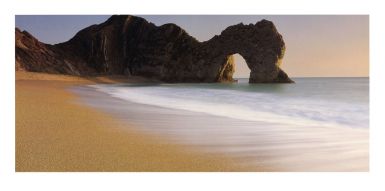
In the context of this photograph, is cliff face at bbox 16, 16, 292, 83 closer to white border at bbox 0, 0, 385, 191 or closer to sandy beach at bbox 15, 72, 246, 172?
white border at bbox 0, 0, 385, 191

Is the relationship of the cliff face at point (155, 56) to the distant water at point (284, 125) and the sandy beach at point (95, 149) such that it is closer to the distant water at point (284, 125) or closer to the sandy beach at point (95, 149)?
the distant water at point (284, 125)

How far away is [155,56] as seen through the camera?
18.6 m

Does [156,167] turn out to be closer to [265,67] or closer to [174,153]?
[174,153]

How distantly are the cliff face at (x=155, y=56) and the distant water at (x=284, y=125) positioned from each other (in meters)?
3.96

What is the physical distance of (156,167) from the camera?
3.63 meters

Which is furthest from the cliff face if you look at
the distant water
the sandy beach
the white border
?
the sandy beach

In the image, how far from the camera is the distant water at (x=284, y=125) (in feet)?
12.9

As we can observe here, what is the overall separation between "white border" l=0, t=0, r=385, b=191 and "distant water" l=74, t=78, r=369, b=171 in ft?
0.39

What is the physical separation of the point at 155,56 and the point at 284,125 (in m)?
14.1

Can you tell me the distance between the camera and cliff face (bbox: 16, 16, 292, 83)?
465 inches
